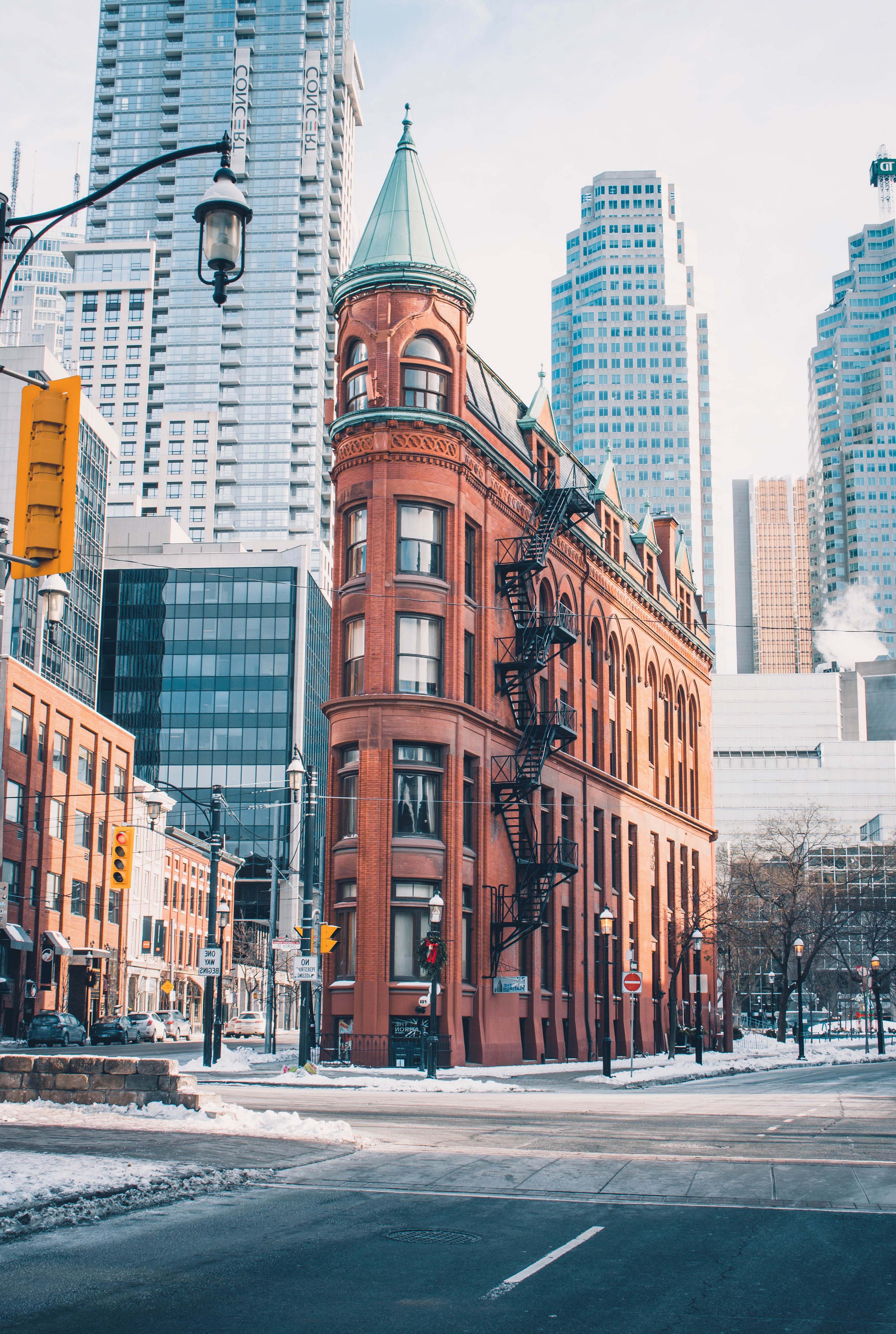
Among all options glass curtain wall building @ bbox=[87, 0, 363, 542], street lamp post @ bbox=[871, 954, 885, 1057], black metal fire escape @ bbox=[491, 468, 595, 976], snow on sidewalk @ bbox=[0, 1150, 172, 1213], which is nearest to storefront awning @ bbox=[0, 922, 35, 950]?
black metal fire escape @ bbox=[491, 468, 595, 976]

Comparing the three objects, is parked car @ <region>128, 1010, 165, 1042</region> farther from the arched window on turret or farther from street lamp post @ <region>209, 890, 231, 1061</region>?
the arched window on turret

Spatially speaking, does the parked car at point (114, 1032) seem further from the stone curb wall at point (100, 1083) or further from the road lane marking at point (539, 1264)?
the road lane marking at point (539, 1264)

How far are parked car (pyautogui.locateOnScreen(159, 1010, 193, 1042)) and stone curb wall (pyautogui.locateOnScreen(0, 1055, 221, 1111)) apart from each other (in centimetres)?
5217

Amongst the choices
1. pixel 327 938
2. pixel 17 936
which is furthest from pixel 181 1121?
pixel 17 936

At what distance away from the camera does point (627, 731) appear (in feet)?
206

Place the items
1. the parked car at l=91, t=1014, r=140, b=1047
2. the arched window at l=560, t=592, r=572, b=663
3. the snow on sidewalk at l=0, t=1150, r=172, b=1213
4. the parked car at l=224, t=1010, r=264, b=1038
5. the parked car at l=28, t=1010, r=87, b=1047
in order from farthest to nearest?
1. the parked car at l=224, t=1010, r=264, b=1038
2. the parked car at l=91, t=1014, r=140, b=1047
3. the parked car at l=28, t=1010, r=87, b=1047
4. the arched window at l=560, t=592, r=572, b=663
5. the snow on sidewalk at l=0, t=1150, r=172, b=1213

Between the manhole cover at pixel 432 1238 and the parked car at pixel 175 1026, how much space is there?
6136 cm

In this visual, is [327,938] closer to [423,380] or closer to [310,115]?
[423,380]

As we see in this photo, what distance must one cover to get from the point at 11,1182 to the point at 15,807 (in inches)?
2175

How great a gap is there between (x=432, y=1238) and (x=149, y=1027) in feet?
188

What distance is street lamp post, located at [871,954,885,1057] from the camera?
74562 millimetres

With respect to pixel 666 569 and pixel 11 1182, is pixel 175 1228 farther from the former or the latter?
pixel 666 569

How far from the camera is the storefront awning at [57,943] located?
6775 cm

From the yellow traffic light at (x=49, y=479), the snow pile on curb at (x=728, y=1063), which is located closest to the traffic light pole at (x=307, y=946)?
the snow pile on curb at (x=728, y=1063)
